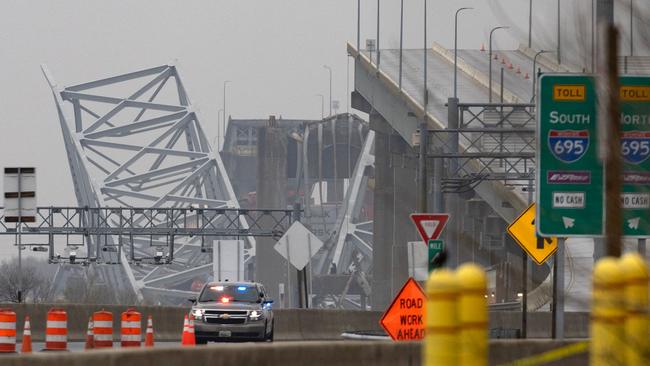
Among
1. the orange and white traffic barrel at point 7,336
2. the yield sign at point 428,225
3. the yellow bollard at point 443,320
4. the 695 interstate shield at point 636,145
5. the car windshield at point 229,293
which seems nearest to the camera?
the yellow bollard at point 443,320

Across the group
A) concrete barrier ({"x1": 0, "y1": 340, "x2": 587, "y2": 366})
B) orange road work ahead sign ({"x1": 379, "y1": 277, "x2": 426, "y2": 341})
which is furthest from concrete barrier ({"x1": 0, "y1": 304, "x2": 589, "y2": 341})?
concrete barrier ({"x1": 0, "y1": 340, "x2": 587, "y2": 366})

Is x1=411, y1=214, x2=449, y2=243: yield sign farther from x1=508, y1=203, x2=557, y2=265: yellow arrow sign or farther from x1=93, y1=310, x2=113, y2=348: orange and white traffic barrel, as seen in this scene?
x1=93, y1=310, x2=113, y2=348: orange and white traffic barrel

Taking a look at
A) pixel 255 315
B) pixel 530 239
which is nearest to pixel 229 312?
pixel 255 315

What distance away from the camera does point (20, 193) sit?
117 feet

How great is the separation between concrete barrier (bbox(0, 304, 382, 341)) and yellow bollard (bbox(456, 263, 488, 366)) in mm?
29290

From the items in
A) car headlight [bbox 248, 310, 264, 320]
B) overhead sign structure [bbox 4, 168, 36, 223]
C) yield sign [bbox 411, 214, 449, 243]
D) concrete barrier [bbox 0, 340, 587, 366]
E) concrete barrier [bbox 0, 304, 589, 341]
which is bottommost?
concrete barrier [bbox 0, 304, 589, 341]

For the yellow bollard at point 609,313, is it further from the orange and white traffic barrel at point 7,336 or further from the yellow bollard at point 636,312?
the orange and white traffic barrel at point 7,336

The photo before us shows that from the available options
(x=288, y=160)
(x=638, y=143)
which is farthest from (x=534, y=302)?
(x=288, y=160)

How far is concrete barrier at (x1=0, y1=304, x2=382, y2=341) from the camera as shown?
124 feet

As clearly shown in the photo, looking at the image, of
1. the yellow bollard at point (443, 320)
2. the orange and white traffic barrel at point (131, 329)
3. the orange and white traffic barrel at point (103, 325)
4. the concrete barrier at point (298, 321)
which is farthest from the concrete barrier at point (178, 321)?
the yellow bollard at point (443, 320)

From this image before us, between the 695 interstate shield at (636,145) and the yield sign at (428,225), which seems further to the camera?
the yield sign at (428,225)

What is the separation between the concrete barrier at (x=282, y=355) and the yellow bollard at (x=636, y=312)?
421cm

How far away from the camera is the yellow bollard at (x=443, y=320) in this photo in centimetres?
790

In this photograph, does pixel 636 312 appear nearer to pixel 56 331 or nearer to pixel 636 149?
pixel 636 149
